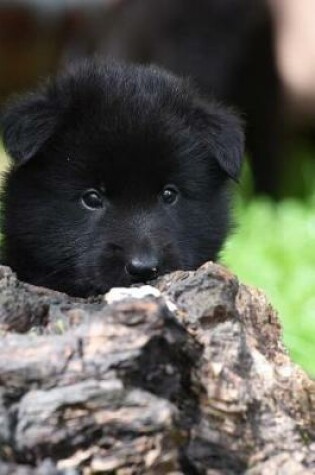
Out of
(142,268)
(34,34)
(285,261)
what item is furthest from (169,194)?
(34,34)

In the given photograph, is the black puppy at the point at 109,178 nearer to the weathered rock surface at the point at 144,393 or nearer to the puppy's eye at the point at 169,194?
the puppy's eye at the point at 169,194

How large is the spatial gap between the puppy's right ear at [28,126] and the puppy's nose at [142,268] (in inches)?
24.0

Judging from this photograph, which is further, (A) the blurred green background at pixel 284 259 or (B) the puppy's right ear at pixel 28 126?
(A) the blurred green background at pixel 284 259

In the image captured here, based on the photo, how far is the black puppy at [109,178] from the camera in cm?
346

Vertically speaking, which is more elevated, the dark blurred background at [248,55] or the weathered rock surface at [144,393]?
the dark blurred background at [248,55]

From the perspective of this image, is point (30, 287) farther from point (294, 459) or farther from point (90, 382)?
point (294, 459)

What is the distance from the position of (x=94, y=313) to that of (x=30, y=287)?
1.17 feet

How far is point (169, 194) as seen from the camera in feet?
12.0

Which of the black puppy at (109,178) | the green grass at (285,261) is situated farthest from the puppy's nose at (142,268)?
the green grass at (285,261)

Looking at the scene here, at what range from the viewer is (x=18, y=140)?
11.8 ft

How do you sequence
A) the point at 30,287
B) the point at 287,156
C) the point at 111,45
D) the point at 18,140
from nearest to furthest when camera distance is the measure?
the point at 30,287 → the point at 18,140 → the point at 111,45 → the point at 287,156

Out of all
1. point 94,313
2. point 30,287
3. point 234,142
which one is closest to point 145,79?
point 234,142

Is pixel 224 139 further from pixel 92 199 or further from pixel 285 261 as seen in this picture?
pixel 285 261

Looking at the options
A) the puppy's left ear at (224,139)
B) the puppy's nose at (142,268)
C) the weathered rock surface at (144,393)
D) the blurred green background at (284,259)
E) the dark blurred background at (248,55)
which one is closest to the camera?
the weathered rock surface at (144,393)
